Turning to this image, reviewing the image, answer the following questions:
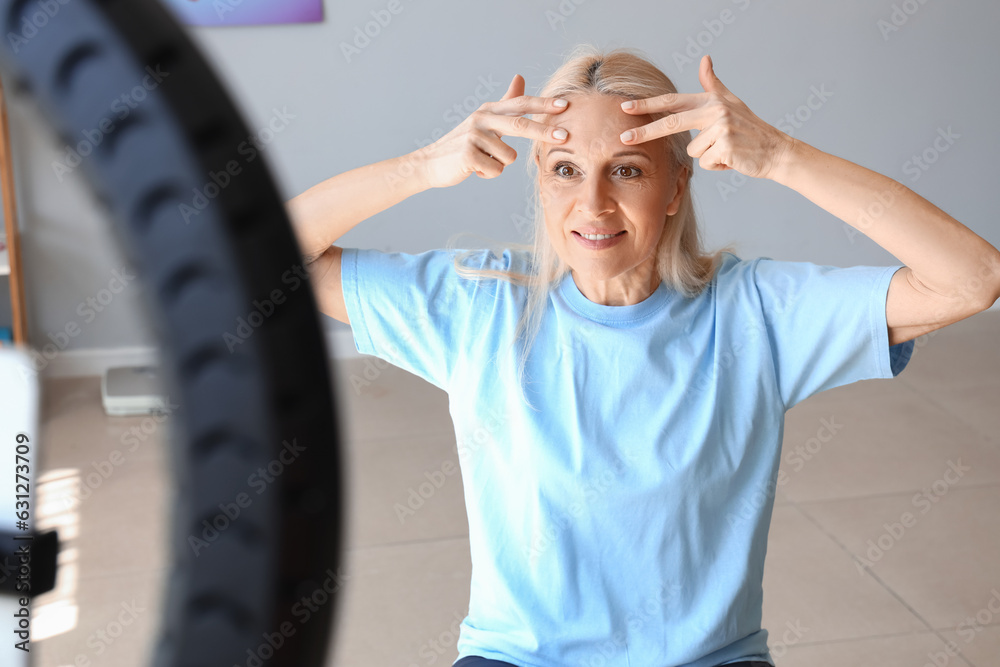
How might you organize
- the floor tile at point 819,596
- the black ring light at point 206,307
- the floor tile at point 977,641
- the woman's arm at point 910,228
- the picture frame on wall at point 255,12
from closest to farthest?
the black ring light at point 206,307 → the woman's arm at point 910,228 → the floor tile at point 977,641 → the floor tile at point 819,596 → the picture frame on wall at point 255,12

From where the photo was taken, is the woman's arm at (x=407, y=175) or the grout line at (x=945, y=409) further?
the grout line at (x=945, y=409)

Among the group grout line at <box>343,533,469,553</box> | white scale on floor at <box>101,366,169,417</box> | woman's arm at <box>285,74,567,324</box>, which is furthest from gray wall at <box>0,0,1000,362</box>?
woman's arm at <box>285,74,567,324</box>

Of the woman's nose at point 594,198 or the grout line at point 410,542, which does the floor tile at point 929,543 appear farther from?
the woman's nose at point 594,198

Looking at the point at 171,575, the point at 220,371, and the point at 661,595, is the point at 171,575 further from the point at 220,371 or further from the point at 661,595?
the point at 661,595

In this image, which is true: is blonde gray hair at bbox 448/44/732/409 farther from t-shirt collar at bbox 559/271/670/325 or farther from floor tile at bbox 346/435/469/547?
floor tile at bbox 346/435/469/547

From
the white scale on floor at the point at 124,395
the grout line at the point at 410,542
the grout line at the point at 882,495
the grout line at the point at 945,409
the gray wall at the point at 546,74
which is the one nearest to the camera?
the grout line at the point at 410,542

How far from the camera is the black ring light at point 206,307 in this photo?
12 cm

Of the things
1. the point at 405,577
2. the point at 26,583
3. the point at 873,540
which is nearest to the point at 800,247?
the point at 873,540

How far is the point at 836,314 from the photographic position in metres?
1.44

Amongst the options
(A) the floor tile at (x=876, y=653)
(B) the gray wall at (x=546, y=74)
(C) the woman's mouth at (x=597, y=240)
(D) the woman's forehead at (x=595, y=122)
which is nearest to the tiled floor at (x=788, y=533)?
(A) the floor tile at (x=876, y=653)

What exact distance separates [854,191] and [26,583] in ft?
4.65

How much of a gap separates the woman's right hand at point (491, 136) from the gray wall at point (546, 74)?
263 centimetres

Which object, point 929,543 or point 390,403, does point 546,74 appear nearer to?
point 390,403

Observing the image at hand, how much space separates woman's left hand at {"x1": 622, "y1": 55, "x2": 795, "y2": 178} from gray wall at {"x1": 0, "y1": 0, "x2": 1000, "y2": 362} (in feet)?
9.27
